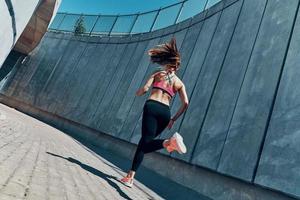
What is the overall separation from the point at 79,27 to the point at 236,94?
17.6 metres

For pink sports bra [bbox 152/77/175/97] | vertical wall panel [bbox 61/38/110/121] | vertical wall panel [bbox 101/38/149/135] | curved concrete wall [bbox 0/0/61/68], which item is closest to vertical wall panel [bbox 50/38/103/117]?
vertical wall panel [bbox 61/38/110/121]

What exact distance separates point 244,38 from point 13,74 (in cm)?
1852

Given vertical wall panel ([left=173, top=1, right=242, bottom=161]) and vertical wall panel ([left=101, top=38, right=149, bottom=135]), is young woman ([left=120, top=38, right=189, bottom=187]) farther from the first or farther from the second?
vertical wall panel ([left=101, top=38, right=149, bottom=135])

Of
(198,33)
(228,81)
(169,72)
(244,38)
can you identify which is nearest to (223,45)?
(244,38)

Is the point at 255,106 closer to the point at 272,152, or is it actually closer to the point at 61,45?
the point at 272,152

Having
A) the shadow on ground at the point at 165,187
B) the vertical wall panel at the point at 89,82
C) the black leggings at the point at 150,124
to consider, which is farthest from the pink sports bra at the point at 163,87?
the vertical wall panel at the point at 89,82

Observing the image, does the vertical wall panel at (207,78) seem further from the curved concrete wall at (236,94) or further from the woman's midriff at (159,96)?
the woman's midriff at (159,96)

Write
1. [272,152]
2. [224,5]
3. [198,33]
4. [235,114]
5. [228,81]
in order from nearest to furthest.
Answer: [272,152]
[235,114]
[228,81]
[224,5]
[198,33]

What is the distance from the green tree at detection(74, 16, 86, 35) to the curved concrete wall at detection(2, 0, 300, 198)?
858cm

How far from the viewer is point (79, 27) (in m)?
21.4

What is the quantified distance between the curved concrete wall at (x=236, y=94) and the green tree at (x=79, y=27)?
8.58 m

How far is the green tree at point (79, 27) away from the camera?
20.4 metres

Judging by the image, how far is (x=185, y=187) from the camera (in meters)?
5.74

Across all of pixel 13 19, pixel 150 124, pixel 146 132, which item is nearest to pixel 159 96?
pixel 150 124
